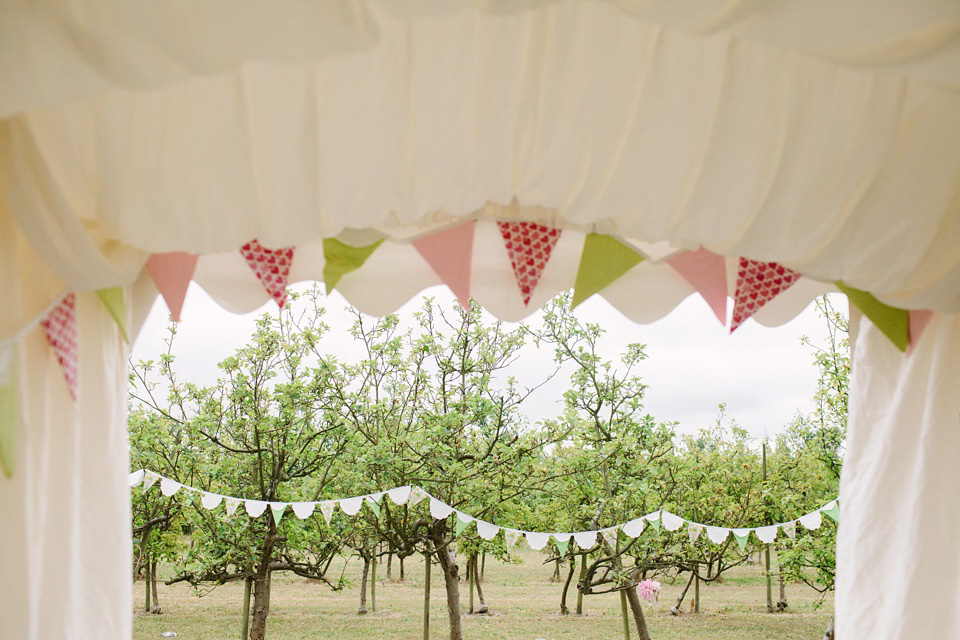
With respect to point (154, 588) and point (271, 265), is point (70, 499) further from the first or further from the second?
point (154, 588)

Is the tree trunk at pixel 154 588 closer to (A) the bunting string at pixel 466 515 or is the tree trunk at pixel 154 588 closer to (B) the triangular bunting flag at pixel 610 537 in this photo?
(A) the bunting string at pixel 466 515

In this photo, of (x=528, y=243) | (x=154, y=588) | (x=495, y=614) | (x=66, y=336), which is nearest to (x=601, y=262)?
(x=528, y=243)

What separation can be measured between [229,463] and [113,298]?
461 centimetres

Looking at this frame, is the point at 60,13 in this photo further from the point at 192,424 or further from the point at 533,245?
the point at 192,424

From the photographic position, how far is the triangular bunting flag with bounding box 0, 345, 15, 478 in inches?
39.2

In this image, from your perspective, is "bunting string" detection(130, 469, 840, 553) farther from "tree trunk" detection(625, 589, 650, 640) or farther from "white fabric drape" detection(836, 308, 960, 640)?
"white fabric drape" detection(836, 308, 960, 640)

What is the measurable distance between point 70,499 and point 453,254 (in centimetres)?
67

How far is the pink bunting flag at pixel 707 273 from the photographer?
1.46 m

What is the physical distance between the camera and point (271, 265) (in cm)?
141

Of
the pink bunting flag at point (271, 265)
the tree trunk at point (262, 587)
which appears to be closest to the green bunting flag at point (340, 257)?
the pink bunting flag at point (271, 265)

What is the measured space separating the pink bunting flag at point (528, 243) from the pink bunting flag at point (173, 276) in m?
0.52

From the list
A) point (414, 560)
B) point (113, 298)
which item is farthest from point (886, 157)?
point (414, 560)

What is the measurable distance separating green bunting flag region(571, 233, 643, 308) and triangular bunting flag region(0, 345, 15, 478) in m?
0.81

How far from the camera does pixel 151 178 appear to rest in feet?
3.22
